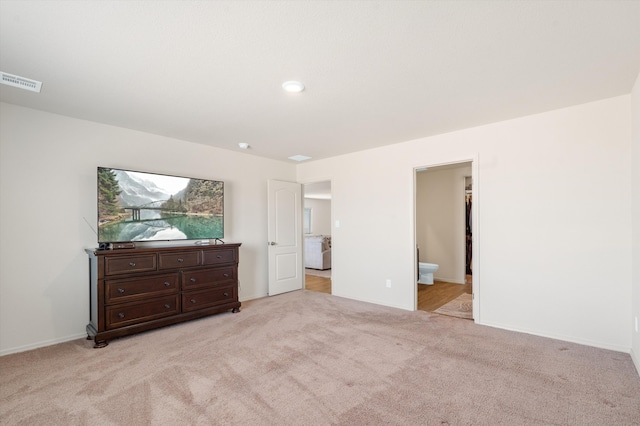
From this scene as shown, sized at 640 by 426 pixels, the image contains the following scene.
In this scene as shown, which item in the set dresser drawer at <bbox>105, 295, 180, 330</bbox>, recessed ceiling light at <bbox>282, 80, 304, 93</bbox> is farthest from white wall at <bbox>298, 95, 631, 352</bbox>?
dresser drawer at <bbox>105, 295, 180, 330</bbox>

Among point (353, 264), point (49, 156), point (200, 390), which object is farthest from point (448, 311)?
point (49, 156)

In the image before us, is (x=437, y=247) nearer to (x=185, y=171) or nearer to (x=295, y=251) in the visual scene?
(x=295, y=251)

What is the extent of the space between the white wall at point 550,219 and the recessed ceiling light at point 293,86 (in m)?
2.21

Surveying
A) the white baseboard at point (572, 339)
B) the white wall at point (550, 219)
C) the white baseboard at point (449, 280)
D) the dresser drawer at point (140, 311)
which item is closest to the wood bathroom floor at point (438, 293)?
the white baseboard at point (449, 280)

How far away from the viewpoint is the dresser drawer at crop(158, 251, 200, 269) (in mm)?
3408

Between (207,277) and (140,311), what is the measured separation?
0.81 meters

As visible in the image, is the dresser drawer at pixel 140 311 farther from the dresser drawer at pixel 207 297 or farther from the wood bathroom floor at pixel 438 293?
the wood bathroom floor at pixel 438 293

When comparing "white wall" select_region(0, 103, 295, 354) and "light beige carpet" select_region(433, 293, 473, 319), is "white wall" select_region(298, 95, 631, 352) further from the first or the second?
"white wall" select_region(0, 103, 295, 354)

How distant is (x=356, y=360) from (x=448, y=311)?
202 centimetres

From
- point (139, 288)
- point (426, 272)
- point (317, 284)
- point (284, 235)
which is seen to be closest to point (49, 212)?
point (139, 288)

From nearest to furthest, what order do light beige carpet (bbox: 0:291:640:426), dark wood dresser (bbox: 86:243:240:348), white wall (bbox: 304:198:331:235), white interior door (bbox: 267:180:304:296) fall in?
light beige carpet (bbox: 0:291:640:426)
dark wood dresser (bbox: 86:243:240:348)
white interior door (bbox: 267:180:304:296)
white wall (bbox: 304:198:331:235)

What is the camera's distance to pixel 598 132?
2.87 m

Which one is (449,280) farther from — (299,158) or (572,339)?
(299,158)

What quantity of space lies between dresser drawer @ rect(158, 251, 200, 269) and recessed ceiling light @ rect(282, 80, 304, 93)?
228 centimetres
